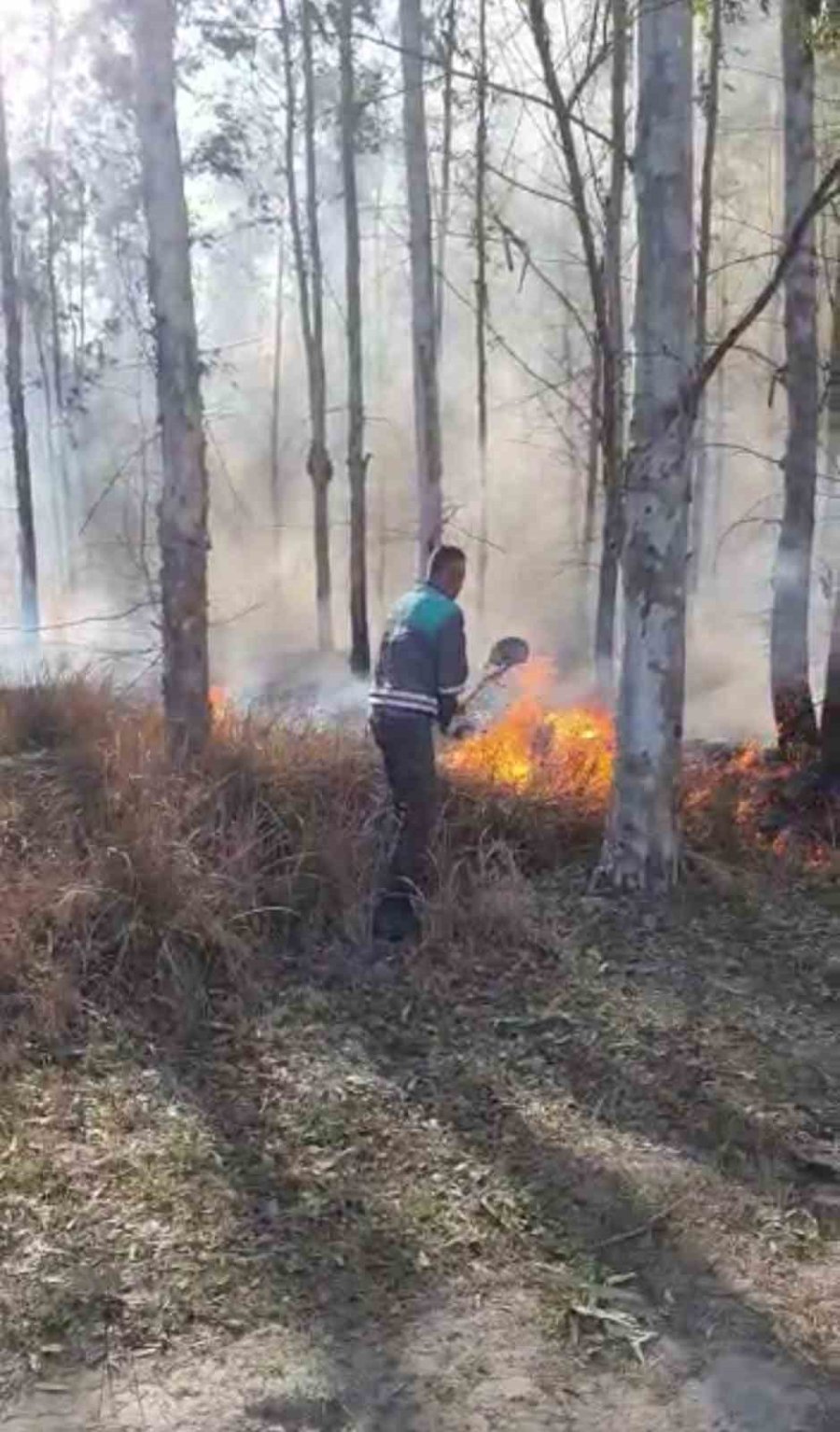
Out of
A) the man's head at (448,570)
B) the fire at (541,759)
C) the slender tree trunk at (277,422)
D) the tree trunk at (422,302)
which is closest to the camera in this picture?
the man's head at (448,570)

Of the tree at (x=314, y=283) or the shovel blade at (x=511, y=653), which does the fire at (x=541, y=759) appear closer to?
the shovel blade at (x=511, y=653)

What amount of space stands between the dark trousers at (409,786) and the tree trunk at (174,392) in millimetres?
1519

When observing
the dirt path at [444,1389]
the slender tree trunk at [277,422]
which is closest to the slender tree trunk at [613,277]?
the dirt path at [444,1389]

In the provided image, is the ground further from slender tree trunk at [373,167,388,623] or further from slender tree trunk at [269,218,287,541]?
slender tree trunk at [269,218,287,541]

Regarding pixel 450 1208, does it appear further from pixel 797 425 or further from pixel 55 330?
pixel 55 330

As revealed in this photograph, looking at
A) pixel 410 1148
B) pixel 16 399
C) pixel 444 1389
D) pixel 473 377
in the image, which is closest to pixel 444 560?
pixel 410 1148

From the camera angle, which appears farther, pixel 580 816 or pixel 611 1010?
pixel 580 816

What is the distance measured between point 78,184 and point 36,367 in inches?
460

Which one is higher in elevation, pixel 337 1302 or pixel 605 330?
pixel 605 330

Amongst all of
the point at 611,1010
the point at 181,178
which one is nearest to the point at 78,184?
the point at 181,178

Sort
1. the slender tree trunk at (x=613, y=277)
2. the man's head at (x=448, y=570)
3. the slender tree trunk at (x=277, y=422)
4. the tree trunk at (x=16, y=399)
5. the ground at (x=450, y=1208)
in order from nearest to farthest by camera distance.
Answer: the ground at (x=450, y=1208) < the man's head at (x=448, y=570) < the slender tree trunk at (x=613, y=277) < the tree trunk at (x=16, y=399) < the slender tree trunk at (x=277, y=422)

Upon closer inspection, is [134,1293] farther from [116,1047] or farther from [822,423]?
[822,423]

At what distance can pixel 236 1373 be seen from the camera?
314cm

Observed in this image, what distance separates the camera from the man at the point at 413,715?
5.79 m
